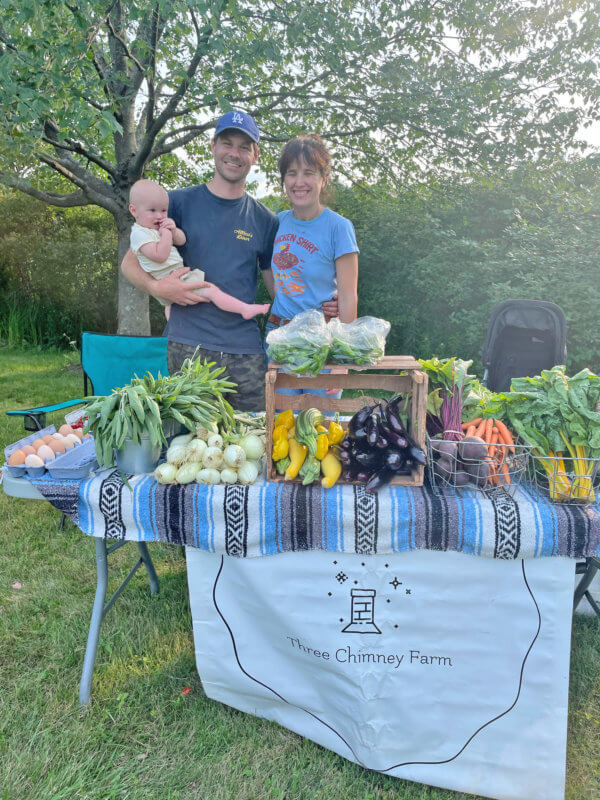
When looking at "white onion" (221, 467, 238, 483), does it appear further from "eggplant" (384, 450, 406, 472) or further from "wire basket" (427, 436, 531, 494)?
"wire basket" (427, 436, 531, 494)

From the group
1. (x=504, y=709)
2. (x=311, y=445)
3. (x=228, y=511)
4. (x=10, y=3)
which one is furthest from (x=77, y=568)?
(x=10, y=3)

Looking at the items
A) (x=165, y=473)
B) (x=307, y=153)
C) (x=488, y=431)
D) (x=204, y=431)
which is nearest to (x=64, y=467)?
(x=165, y=473)

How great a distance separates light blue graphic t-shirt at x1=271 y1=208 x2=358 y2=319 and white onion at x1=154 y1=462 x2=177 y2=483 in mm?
1039

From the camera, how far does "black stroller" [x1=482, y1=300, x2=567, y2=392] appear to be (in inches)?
150

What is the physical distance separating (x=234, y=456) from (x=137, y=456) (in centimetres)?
37

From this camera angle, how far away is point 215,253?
272 cm

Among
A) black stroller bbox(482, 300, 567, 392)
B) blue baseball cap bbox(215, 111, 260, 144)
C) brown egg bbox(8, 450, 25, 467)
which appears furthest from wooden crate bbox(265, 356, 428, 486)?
black stroller bbox(482, 300, 567, 392)

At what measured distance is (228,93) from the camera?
5652 mm

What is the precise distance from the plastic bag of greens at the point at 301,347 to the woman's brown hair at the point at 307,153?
0.94m

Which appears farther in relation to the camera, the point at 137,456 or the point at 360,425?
the point at 137,456

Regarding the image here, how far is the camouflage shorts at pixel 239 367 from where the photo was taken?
2762mm

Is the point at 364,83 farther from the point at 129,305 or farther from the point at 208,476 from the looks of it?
the point at 208,476

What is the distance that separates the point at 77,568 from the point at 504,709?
2.56 meters

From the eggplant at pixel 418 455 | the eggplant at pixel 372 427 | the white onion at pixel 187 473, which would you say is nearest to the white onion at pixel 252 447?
the white onion at pixel 187 473
